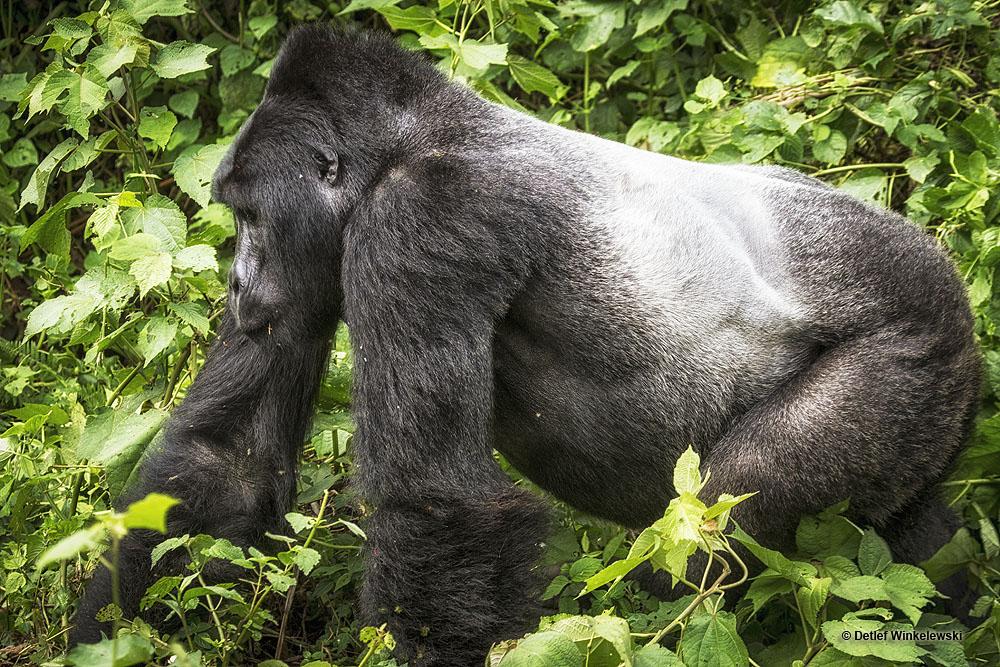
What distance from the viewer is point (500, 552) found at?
8.13 ft

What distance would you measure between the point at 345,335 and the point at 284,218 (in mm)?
1286

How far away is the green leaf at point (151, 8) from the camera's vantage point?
3279mm

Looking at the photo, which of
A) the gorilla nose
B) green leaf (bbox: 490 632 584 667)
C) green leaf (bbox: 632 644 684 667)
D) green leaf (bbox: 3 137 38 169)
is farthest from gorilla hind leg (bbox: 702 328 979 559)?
green leaf (bbox: 3 137 38 169)

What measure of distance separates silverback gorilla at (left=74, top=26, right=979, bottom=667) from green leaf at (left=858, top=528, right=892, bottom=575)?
0.46ft

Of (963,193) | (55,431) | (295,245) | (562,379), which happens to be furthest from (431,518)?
(963,193)

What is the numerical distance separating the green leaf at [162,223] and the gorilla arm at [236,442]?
277 millimetres

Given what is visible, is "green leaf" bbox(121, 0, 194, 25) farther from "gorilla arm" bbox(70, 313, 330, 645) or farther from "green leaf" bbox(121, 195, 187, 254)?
"gorilla arm" bbox(70, 313, 330, 645)

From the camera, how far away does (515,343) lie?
2832 mm

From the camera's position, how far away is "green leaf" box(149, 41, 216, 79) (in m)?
3.29

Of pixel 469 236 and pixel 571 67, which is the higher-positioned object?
pixel 469 236

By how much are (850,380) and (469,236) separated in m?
1.11

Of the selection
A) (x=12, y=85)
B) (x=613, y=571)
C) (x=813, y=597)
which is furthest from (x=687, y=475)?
(x=12, y=85)

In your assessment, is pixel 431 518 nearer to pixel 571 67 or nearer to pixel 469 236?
pixel 469 236

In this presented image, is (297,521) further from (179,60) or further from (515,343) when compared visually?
(179,60)
